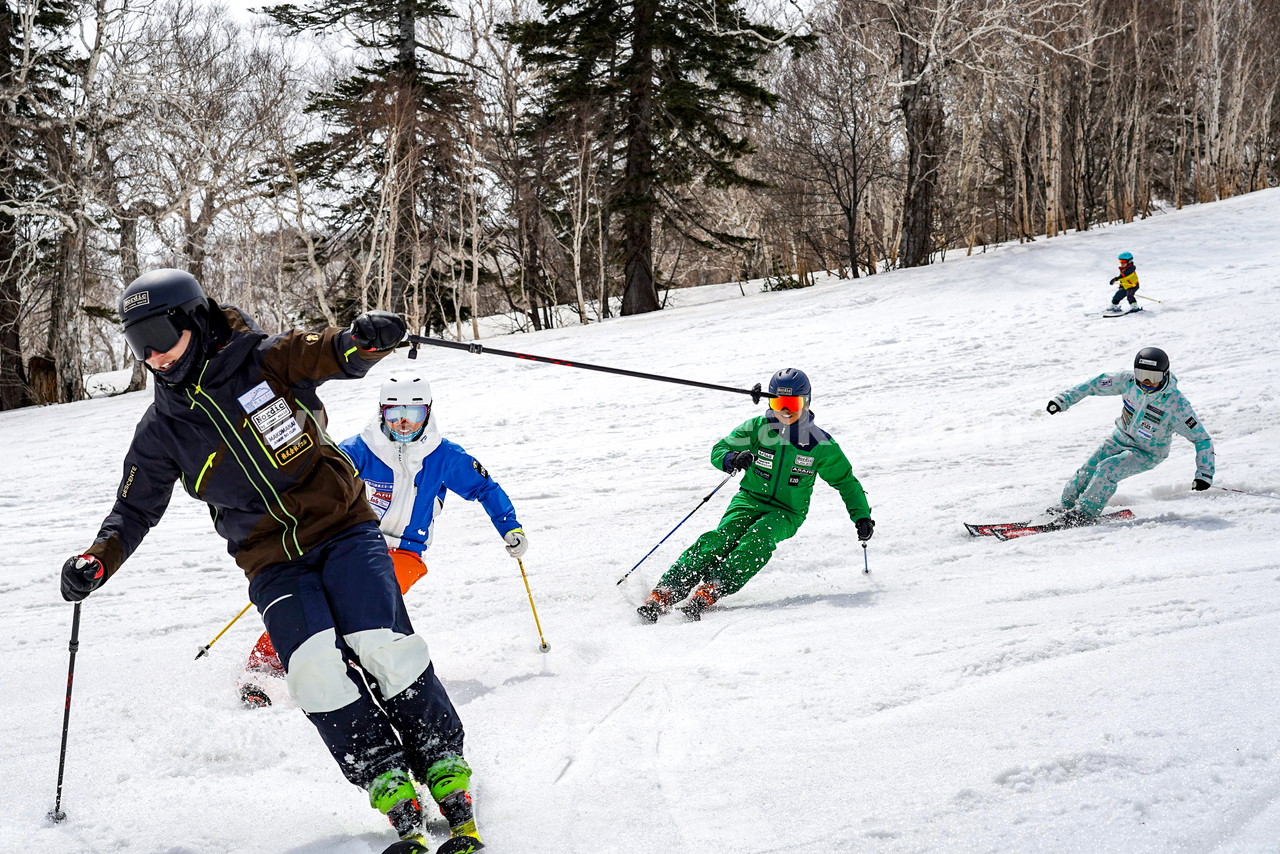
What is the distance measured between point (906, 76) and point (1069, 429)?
1259cm

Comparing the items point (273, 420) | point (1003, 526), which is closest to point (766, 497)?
point (1003, 526)

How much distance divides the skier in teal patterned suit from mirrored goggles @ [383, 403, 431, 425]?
4.23m

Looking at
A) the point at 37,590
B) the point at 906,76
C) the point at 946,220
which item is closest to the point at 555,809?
the point at 37,590

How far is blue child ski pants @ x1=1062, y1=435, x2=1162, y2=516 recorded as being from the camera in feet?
20.0

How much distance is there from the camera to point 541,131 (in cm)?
2170

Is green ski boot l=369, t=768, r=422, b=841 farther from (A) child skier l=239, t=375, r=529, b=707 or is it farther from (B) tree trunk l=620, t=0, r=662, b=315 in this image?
(B) tree trunk l=620, t=0, r=662, b=315

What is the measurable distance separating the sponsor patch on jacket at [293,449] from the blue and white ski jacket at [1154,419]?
5148 mm

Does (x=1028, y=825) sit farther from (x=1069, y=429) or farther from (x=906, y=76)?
(x=906, y=76)

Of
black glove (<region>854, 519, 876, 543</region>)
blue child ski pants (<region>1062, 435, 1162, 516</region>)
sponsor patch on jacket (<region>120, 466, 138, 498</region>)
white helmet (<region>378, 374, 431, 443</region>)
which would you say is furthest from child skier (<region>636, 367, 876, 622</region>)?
sponsor patch on jacket (<region>120, 466, 138, 498</region>)

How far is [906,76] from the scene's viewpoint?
18.6 m

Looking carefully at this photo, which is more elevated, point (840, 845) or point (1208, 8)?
point (1208, 8)

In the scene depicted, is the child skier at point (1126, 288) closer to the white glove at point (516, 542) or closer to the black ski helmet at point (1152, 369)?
the black ski helmet at point (1152, 369)

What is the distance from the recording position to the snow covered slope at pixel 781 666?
2.68 metres

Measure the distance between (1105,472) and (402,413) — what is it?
15.4 feet
